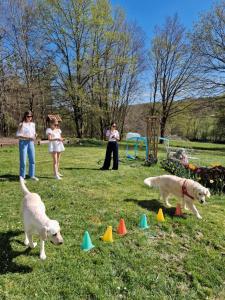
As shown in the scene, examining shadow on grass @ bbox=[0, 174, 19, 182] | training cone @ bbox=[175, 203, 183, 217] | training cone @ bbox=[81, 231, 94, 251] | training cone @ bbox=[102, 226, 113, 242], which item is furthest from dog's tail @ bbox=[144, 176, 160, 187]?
shadow on grass @ bbox=[0, 174, 19, 182]

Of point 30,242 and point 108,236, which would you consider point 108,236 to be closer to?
point 108,236

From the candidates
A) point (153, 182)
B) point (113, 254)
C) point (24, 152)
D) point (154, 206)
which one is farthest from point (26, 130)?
point (113, 254)

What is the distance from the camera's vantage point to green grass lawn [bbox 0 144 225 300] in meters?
4.10

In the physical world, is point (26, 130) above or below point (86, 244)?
above

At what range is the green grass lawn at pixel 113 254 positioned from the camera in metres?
4.10

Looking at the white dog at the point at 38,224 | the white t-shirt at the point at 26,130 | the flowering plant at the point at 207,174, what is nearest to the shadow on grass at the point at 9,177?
the white t-shirt at the point at 26,130

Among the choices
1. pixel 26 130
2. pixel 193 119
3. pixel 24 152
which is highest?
pixel 193 119

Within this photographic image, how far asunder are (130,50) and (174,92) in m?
7.11

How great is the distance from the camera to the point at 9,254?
4582mm

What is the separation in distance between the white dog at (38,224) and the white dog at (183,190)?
11.0 ft

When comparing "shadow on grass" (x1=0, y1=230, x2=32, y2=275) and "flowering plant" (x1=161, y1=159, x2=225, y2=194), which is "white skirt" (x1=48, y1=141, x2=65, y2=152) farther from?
"flowering plant" (x1=161, y1=159, x2=225, y2=194)

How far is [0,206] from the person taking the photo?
259 inches

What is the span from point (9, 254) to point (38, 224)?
88cm

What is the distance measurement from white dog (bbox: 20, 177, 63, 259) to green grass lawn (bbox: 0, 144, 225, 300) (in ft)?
1.20
